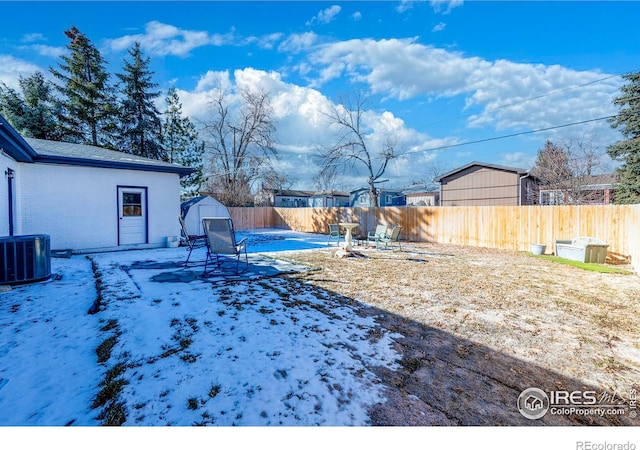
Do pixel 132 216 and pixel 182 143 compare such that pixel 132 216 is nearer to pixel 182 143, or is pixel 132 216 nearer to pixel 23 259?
pixel 23 259

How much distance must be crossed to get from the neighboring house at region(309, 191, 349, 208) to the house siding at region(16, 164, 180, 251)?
27090mm

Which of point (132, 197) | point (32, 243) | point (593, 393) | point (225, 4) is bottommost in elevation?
point (593, 393)

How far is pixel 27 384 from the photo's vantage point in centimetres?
217

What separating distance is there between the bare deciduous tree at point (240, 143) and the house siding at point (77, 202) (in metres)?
14.4

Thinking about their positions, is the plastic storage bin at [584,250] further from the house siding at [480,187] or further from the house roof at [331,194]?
the house roof at [331,194]

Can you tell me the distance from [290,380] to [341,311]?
1756 millimetres

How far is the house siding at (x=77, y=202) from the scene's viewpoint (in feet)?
26.2

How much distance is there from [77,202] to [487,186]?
22.8 meters

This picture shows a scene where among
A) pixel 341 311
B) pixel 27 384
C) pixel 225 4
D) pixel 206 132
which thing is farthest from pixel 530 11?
pixel 206 132

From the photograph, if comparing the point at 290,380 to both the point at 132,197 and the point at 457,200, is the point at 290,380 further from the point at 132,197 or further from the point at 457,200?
the point at 457,200

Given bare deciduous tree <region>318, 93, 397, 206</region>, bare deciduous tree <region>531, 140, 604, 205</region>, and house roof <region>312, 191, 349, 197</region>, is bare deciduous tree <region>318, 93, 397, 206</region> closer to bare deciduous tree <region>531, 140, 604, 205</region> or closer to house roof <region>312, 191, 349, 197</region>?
bare deciduous tree <region>531, 140, 604, 205</region>

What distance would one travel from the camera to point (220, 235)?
598cm

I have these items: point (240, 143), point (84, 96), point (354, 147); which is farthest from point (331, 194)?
point (84, 96)

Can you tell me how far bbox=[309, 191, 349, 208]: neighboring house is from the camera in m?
36.4
